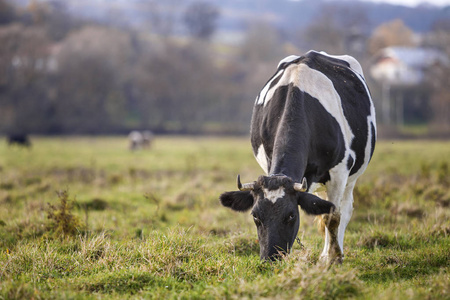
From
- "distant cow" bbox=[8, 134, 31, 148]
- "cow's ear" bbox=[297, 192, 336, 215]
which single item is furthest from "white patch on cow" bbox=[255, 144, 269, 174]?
"distant cow" bbox=[8, 134, 31, 148]

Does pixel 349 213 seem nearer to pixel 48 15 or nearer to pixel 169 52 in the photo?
pixel 169 52

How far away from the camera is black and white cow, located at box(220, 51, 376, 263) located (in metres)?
4.94

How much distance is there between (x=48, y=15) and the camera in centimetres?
6341

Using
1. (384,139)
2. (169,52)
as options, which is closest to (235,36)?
(169,52)

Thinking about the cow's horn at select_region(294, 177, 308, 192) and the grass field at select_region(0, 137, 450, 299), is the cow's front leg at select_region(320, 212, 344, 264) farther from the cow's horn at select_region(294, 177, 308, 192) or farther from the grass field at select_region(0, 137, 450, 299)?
the cow's horn at select_region(294, 177, 308, 192)

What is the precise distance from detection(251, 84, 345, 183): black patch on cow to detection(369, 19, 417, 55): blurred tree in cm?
5223

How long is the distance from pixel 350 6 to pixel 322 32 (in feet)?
28.5

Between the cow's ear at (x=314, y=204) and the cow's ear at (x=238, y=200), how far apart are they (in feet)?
1.82

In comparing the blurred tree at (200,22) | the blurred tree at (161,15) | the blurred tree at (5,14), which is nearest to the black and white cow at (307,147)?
the blurred tree at (5,14)

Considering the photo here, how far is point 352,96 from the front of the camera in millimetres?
6789

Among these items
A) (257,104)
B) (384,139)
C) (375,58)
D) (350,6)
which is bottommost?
(384,139)

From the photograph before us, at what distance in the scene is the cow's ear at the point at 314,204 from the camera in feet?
16.3

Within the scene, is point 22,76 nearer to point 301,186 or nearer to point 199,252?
point 199,252

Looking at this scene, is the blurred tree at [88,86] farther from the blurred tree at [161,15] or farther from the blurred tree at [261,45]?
the blurred tree at [161,15]
